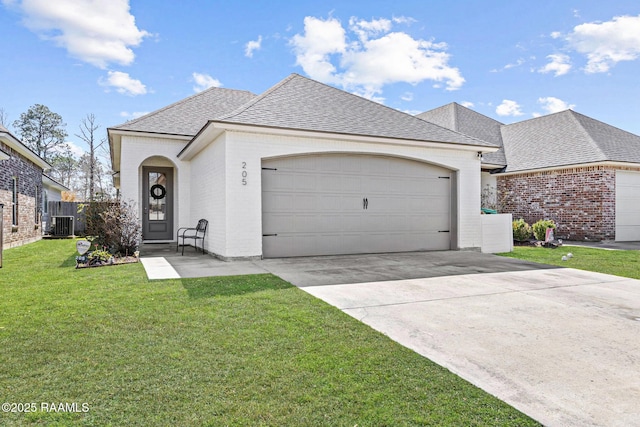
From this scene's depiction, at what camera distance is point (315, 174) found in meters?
9.37

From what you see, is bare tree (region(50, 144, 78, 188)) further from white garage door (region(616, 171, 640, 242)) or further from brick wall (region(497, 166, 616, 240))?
white garage door (region(616, 171, 640, 242))

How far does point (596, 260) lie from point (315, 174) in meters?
7.08

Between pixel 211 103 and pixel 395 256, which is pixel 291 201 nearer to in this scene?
pixel 395 256

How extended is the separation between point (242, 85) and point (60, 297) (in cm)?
1244

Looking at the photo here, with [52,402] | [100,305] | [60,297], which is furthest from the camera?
[60,297]

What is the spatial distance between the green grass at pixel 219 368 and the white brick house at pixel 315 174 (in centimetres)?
418

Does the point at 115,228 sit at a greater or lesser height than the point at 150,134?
lesser

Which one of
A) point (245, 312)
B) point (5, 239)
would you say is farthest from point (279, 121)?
point (5, 239)

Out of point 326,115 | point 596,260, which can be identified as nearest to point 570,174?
point 596,260

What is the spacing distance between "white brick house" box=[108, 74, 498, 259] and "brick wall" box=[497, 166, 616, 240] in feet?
18.1

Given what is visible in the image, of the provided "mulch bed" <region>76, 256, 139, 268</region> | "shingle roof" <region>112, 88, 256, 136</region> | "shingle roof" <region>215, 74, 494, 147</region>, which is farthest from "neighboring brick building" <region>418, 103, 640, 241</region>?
"mulch bed" <region>76, 256, 139, 268</region>

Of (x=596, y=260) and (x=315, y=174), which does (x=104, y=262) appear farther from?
(x=596, y=260)

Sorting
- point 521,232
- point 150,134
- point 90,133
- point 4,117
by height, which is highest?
point 4,117

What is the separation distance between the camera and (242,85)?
15719 mm
